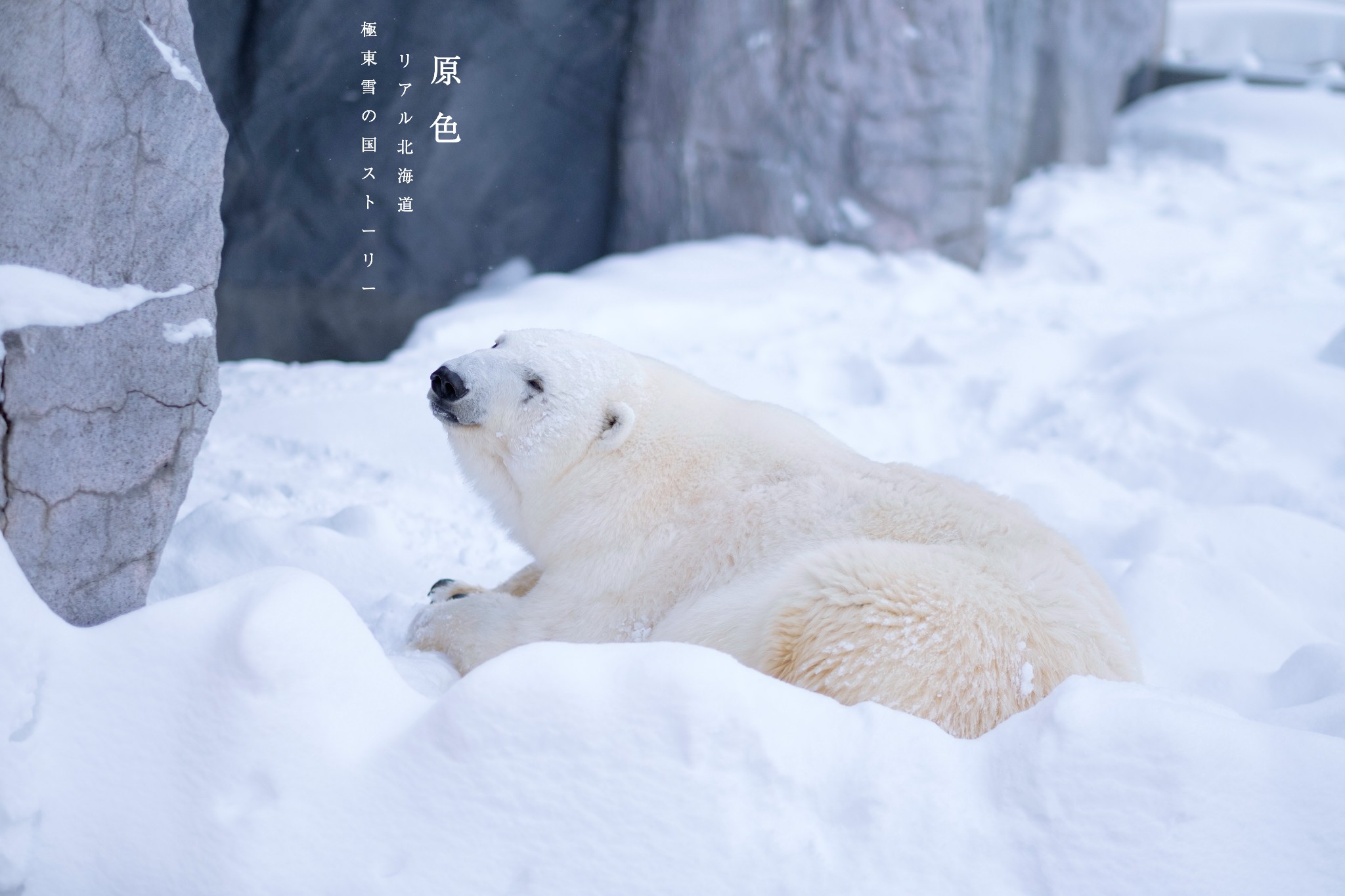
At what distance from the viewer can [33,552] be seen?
1809mm

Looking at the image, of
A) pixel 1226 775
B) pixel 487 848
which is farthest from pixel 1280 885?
A: pixel 487 848

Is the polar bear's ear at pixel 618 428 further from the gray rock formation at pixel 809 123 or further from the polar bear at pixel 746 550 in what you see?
the gray rock formation at pixel 809 123

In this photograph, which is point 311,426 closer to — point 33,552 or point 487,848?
point 33,552

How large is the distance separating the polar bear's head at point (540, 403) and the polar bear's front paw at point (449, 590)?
1.32ft

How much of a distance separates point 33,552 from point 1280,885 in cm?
196

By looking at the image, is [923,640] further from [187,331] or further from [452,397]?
[187,331]

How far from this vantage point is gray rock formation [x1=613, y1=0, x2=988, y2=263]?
7.09 m

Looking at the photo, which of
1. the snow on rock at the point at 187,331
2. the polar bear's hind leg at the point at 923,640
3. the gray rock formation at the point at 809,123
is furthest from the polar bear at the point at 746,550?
the gray rock formation at the point at 809,123

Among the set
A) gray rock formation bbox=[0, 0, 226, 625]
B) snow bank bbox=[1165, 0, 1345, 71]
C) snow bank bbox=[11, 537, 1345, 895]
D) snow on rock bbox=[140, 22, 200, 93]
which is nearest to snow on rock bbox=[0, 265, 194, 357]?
gray rock formation bbox=[0, 0, 226, 625]

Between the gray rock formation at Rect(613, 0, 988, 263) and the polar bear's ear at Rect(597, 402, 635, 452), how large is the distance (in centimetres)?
513

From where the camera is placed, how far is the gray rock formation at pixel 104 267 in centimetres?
174

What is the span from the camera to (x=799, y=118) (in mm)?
7246

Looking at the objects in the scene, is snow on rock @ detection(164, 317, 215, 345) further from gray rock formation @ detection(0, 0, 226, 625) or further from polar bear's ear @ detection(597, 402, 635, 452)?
polar bear's ear @ detection(597, 402, 635, 452)

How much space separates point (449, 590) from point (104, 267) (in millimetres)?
1135
